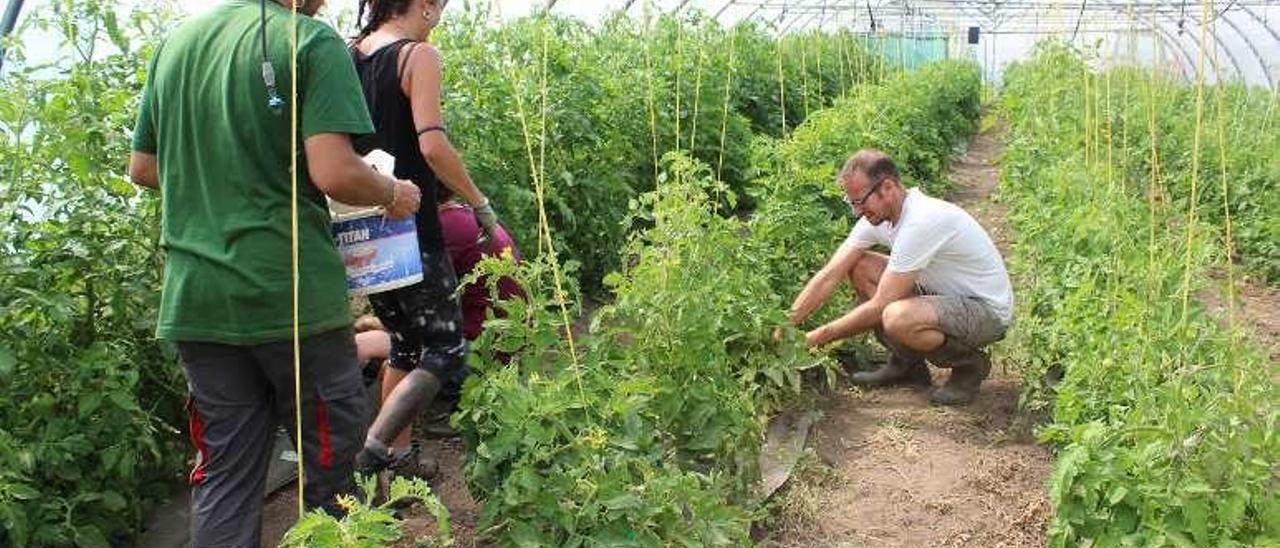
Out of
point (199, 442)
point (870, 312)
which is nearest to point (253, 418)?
point (199, 442)

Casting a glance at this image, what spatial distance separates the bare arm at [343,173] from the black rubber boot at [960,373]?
9.25 ft

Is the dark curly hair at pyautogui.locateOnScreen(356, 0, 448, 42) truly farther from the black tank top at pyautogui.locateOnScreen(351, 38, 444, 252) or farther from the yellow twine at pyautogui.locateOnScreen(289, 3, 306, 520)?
the yellow twine at pyautogui.locateOnScreen(289, 3, 306, 520)

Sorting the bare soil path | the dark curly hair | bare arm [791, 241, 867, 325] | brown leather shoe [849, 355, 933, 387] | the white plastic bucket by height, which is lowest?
the bare soil path

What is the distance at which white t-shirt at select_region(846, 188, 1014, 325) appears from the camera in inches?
175

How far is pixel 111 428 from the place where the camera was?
9.83ft

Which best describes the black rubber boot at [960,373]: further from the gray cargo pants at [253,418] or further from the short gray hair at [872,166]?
the gray cargo pants at [253,418]

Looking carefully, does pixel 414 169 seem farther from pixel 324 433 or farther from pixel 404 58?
pixel 324 433

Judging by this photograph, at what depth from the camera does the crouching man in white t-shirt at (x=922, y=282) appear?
4473mm

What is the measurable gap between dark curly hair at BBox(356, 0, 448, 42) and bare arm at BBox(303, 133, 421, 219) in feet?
2.52

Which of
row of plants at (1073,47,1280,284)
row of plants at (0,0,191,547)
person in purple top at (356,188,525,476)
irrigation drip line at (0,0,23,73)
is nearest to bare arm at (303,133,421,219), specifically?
row of plants at (0,0,191,547)

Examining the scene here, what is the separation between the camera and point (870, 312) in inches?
181

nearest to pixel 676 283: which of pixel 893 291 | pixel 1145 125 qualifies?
pixel 893 291

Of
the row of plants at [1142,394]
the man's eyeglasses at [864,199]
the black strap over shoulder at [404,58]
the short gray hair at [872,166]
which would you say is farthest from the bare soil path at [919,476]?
the black strap over shoulder at [404,58]

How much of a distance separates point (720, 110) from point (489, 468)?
5514mm
